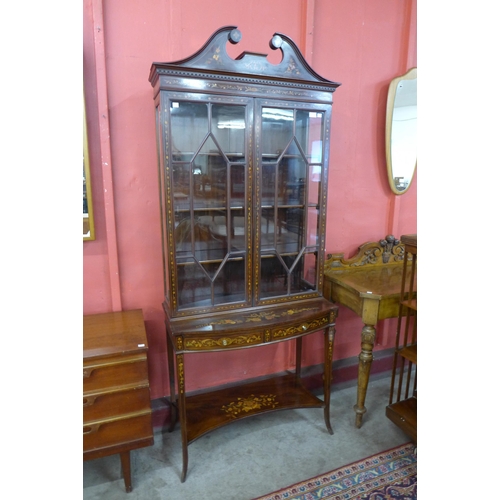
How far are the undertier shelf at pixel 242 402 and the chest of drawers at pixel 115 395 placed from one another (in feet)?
1.15

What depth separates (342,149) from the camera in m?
2.31

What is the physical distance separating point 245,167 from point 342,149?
90cm

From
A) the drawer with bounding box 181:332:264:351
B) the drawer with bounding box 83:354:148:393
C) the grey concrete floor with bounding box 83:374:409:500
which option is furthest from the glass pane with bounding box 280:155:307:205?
the grey concrete floor with bounding box 83:374:409:500

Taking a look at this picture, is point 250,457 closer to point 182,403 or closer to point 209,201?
point 182,403

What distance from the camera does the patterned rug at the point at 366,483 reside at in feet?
5.56

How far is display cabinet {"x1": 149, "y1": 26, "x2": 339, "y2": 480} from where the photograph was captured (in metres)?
1.59

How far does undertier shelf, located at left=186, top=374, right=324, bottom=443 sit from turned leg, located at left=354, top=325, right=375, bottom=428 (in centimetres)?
25

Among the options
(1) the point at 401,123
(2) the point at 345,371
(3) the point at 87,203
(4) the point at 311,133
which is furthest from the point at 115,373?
(1) the point at 401,123

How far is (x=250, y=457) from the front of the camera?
6.35 feet

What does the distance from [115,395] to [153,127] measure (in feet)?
4.37

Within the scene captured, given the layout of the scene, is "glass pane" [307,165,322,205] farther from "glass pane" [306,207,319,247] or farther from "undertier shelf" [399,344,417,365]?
"undertier shelf" [399,344,417,365]

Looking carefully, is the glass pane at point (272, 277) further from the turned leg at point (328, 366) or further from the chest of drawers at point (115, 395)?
the chest of drawers at point (115, 395)
